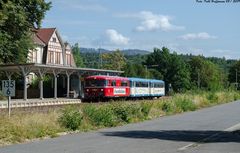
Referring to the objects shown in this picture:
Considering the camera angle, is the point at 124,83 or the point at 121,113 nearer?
→ the point at 121,113

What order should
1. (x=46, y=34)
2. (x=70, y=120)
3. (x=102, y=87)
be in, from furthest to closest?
1. (x=46, y=34)
2. (x=102, y=87)
3. (x=70, y=120)

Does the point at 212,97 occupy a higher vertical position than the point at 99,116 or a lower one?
higher

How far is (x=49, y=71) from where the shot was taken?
6397 cm

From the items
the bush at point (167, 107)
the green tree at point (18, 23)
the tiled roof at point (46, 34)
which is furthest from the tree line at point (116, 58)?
the tiled roof at point (46, 34)

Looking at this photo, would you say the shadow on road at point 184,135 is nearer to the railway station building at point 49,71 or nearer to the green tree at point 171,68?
the railway station building at point 49,71

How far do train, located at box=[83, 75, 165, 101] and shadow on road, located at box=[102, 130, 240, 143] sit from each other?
101 ft

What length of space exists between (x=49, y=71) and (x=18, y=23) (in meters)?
26.5

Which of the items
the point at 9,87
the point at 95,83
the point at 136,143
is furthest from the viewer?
the point at 95,83

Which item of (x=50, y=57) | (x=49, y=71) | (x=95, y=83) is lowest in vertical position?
(x=95, y=83)

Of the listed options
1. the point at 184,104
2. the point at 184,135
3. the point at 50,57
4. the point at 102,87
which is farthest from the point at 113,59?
the point at 184,135

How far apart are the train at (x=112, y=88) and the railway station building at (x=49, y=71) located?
21.5ft

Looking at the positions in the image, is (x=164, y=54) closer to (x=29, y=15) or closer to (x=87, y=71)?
(x=87, y=71)

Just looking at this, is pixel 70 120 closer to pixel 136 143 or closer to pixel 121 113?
pixel 136 143

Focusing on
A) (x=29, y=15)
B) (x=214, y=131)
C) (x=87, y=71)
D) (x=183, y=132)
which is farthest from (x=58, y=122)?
(x=87, y=71)
